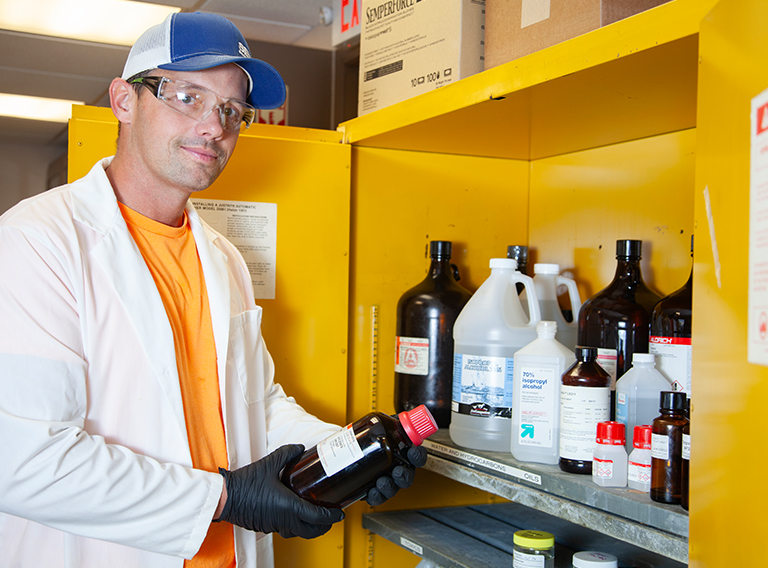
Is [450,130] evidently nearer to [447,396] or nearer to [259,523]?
[447,396]

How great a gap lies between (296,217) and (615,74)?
932mm

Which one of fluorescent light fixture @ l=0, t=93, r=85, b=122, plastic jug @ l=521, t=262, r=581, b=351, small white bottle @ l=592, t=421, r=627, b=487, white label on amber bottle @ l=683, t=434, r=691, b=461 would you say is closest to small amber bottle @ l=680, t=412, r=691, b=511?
white label on amber bottle @ l=683, t=434, r=691, b=461

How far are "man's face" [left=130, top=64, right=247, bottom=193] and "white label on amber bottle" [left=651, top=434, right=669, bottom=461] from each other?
0.98m

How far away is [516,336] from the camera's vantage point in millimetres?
1549

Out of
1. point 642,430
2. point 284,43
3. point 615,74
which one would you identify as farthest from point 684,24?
point 284,43

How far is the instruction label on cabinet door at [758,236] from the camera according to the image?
0.63 metres

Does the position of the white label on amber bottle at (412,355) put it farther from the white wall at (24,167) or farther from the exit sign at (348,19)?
the white wall at (24,167)

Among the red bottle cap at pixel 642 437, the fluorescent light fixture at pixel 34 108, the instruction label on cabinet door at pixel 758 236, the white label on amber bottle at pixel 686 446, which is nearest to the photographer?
the instruction label on cabinet door at pixel 758 236

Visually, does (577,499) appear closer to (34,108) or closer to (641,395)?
(641,395)

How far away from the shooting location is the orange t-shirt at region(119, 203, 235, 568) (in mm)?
1347

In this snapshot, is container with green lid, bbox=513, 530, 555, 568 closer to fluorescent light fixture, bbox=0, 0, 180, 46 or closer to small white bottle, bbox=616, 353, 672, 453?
small white bottle, bbox=616, 353, 672, 453

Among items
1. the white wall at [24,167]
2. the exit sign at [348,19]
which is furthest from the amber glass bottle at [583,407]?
the white wall at [24,167]

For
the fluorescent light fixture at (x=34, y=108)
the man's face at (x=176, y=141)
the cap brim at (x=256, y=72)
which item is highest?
the fluorescent light fixture at (x=34, y=108)

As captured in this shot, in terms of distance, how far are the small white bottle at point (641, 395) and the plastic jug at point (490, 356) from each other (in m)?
0.29
